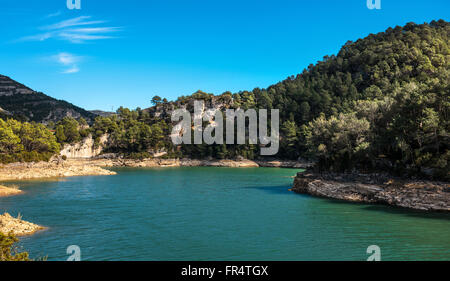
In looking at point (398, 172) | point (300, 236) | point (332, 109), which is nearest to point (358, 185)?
point (398, 172)

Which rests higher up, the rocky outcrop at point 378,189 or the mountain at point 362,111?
the mountain at point 362,111

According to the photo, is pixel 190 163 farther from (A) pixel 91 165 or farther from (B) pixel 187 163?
(A) pixel 91 165

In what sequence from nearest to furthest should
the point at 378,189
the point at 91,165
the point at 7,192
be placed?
the point at 378,189 → the point at 7,192 → the point at 91,165

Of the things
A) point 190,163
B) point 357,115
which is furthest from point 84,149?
point 357,115

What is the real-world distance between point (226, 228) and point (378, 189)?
18.7 metres

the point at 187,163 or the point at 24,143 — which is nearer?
the point at 24,143

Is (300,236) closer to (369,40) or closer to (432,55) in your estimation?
(432,55)

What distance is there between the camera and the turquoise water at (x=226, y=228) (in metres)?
19.4

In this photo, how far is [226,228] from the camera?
83.5 feet

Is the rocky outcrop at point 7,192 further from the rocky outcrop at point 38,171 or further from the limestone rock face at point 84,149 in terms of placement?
the limestone rock face at point 84,149

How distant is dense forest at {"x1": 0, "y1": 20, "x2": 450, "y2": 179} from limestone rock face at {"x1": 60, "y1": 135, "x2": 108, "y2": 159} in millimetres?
3008

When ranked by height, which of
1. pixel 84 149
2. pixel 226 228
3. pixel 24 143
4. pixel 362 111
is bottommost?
pixel 226 228

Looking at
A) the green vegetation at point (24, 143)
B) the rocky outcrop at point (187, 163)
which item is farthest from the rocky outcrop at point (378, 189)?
the rocky outcrop at point (187, 163)

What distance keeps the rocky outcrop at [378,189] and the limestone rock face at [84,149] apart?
10709 centimetres
